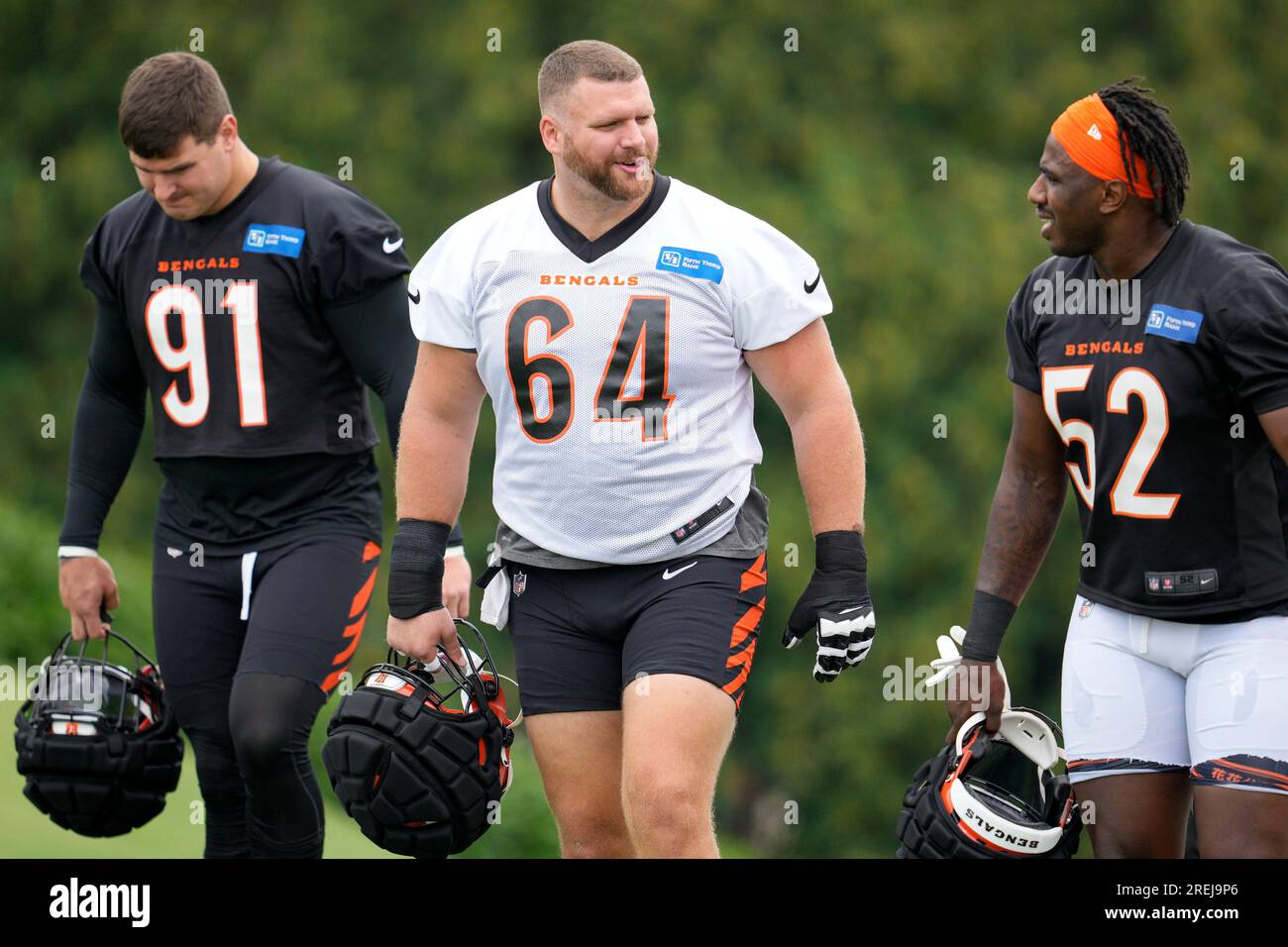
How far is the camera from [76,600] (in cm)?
538

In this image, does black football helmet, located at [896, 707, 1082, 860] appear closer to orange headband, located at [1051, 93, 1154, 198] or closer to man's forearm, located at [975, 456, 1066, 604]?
man's forearm, located at [975, 456, 1066, 604]

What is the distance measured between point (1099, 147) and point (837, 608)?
4.20 feet

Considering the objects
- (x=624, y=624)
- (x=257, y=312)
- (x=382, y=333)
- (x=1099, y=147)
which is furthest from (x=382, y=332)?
(x=1099, y=147)

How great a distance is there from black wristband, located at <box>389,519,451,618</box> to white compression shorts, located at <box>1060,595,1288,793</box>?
5.18 ft

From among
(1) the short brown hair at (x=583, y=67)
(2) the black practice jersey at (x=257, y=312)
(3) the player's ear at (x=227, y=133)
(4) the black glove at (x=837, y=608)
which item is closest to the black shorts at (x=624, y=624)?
(4) the black glove at (x=837, y=608)

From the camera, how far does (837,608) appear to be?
427cm

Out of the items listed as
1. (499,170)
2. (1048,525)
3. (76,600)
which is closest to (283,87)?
(499,170)

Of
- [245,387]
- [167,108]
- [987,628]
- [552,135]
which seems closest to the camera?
[552,135]

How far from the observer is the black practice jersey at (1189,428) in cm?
417

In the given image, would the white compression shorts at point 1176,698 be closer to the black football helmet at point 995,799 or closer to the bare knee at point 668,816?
the black football helmet at point 995,799

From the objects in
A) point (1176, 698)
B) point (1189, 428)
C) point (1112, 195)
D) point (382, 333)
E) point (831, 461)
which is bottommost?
point (1176, 698)

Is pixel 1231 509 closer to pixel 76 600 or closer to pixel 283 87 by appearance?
pixel 76 600

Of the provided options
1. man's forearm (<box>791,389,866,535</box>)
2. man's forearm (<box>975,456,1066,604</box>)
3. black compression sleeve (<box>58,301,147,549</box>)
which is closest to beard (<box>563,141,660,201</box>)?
man's forearm (<box>791,389,866,535</box>)

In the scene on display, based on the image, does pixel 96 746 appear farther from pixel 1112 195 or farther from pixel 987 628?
pixel 1112 195
